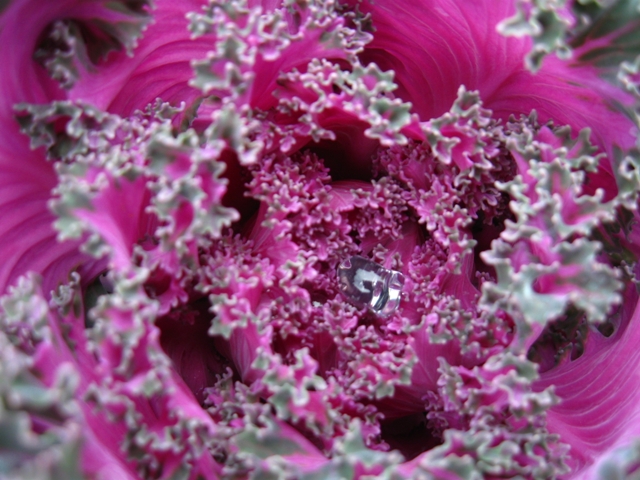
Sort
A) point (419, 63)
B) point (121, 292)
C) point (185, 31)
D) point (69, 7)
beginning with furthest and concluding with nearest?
point (419, 63)
point (185, 31)
point (69, 7)
point (121, 292)

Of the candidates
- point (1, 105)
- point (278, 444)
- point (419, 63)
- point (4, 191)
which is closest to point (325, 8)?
point (419, 63)

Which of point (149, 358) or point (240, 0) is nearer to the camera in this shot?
point (149, 358)

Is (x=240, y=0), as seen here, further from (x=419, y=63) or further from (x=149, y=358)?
(x=149, y=358)

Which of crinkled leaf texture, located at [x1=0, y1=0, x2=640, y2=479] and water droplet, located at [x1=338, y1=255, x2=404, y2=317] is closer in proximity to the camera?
crinkled leaf texture, located at [x1=0, y1=0, x2=640, y2=479]
